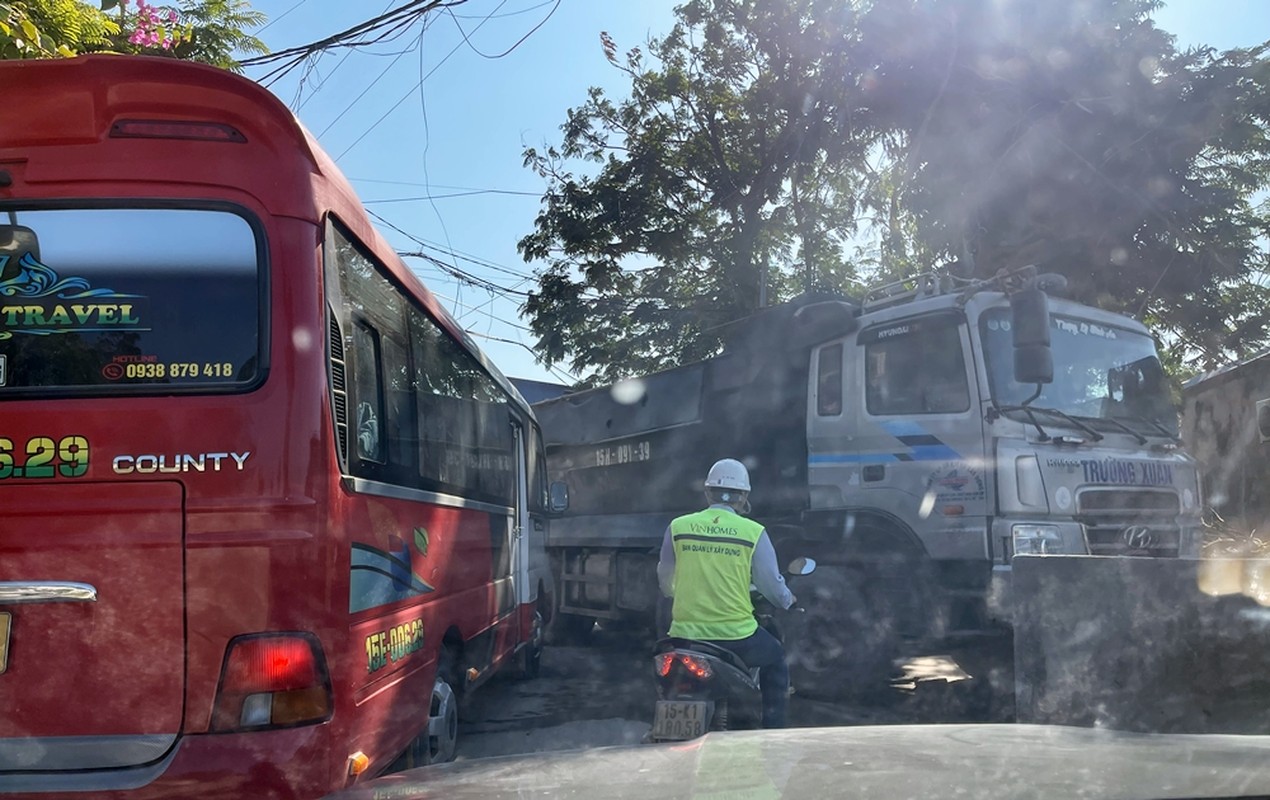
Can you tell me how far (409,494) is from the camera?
15.0 feet

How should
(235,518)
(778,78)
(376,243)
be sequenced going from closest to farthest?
1. (235,518)
2. (376,243)
3. (778,78)

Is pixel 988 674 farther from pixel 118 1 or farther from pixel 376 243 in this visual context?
pixel 118 1

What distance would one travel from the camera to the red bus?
332 cm

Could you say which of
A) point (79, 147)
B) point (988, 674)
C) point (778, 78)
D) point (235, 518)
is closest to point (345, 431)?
point (235, 518)

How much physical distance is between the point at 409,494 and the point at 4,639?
1.63 m

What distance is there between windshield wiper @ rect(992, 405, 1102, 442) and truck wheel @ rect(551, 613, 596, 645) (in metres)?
6.33

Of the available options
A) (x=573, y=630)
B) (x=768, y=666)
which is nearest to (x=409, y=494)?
(x=768, y=666)

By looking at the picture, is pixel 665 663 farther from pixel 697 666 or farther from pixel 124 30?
pixel 124 30

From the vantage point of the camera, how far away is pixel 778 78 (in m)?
16.9

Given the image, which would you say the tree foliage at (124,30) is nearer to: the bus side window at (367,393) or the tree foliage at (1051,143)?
the bus side window at (367,393)

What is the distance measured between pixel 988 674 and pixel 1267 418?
2.73 metres

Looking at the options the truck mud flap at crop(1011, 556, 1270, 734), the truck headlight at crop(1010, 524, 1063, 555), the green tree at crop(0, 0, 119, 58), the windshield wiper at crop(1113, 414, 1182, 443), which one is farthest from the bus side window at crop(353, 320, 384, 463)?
the windshield wiper at crop(1113, 414, 1182, 443)

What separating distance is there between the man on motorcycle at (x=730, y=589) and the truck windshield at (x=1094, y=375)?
2587 mm

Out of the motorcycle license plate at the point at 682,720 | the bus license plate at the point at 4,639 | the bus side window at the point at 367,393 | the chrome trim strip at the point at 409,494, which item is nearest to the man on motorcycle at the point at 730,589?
the motorcycle license plate at the point at 682,720
